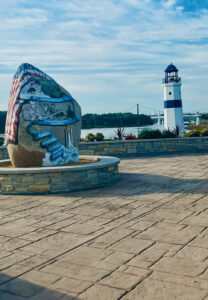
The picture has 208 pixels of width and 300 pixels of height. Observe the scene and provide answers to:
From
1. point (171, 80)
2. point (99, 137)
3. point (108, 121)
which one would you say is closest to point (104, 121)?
point (108, 121)

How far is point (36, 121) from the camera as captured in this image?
8.76m

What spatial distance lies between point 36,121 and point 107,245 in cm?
480

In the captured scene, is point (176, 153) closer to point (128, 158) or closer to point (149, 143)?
point (149, 143)

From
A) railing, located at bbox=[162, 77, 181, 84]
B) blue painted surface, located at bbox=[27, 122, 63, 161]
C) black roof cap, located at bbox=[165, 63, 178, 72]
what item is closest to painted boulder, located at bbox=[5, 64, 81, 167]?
blue painted surface, located at bbox=[27, 122, 63, 161]

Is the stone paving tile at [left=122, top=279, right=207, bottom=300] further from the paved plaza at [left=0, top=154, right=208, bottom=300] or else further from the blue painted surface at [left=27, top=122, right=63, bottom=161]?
the blue painted surface at [left=27, top=122, right=63, bottom=161]

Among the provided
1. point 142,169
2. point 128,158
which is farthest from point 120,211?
point 128,158

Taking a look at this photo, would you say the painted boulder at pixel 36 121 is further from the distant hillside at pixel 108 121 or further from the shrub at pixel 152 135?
the distant hillside at pixel 108 121

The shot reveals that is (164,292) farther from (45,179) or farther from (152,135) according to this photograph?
(152,135)

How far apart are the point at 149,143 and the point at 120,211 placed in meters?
9.79

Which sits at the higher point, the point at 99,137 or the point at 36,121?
the point at 36,121

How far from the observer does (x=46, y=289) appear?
143 inches

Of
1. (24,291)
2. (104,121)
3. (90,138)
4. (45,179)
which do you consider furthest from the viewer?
(104,121)

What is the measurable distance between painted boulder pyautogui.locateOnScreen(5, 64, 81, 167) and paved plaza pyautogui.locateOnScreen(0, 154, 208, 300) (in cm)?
139

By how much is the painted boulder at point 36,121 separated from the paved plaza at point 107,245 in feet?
4.57
